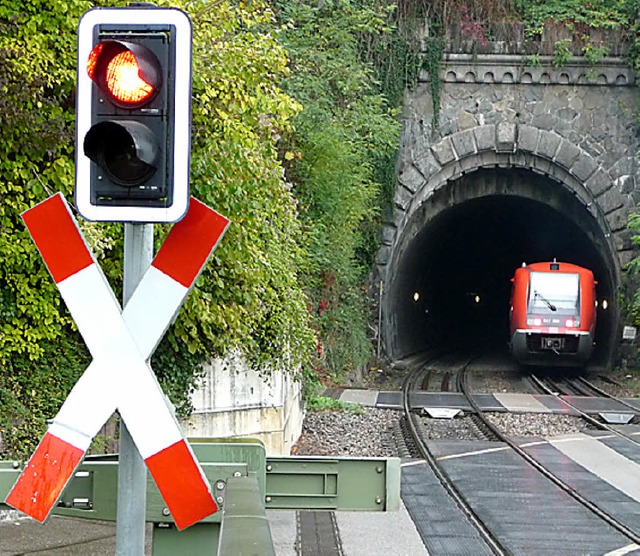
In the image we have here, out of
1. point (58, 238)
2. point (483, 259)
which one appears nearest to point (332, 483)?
point (58, 238)

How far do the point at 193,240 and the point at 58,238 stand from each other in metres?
0.41

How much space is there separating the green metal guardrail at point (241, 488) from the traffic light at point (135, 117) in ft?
3.15

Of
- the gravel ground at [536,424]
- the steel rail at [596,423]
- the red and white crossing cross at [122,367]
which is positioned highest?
the red and white crossing cross at [122,367]

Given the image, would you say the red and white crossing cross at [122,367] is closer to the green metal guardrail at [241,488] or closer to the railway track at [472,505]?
the green metal guardrail at [241,488]

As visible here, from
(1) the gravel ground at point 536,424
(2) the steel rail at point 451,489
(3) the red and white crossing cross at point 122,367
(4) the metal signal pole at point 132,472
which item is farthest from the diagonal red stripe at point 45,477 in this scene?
(1) the gravel ground at point 536,424

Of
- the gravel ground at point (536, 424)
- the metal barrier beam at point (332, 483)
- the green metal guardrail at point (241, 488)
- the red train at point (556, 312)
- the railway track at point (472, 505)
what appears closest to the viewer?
the green metal guardrail at point (241, 488)

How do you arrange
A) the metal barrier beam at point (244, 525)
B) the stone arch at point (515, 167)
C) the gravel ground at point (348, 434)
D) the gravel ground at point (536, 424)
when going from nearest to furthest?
the metal barrier beam at point (244, 525)
the gravel ground at point (348, 434)
the gravel ground at point (536, 424)
the stone arch at point (515, 167)

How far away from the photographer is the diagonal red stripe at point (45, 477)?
307 cm

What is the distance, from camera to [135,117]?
3166 mm

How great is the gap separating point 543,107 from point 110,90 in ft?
84.0

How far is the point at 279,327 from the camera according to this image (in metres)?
12.5

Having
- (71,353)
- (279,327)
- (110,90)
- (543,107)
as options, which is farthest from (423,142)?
(110,90)

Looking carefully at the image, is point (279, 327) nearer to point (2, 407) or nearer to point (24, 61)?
point (2, 407)

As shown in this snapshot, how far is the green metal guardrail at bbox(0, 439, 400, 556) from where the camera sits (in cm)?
386
